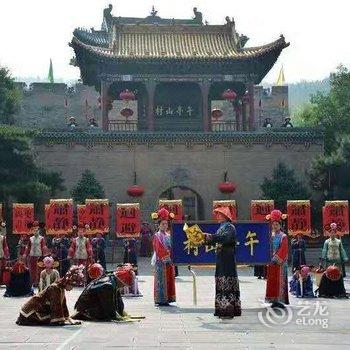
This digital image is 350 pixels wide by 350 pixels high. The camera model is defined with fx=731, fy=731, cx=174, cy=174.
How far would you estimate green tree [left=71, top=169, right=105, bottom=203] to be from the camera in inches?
1024

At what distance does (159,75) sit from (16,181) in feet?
23.9

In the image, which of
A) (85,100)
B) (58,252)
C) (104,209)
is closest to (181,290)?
(58,252)

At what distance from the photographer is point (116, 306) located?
9.20m

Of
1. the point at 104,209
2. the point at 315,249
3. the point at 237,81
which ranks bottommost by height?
the point at 315,249

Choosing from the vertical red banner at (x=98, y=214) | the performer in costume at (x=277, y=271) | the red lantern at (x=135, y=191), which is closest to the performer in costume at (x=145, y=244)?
the red lantern at (x=135, y=191)

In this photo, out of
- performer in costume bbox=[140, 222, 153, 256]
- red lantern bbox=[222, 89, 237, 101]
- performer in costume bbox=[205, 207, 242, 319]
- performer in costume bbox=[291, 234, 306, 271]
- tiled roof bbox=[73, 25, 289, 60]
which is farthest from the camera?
red lantern bbox=[222, 89, 237, 101]

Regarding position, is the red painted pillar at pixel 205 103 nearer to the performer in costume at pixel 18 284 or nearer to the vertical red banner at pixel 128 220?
the vertical red banner at pixel 128 220

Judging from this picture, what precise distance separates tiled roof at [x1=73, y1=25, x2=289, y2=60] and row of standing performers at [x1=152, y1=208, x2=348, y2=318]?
16.3 metres

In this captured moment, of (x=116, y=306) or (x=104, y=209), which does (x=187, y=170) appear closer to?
(x=104, y=209)

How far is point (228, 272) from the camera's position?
9.67m

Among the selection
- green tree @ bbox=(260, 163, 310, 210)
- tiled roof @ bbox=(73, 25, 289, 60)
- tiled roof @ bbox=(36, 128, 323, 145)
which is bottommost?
green tree @ bbox=(260, 163, 310, 210)

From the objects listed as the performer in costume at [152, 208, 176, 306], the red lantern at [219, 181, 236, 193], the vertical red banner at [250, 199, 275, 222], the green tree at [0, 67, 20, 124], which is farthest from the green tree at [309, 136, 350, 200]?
the performer in costume at [152, 208, 176, 306]

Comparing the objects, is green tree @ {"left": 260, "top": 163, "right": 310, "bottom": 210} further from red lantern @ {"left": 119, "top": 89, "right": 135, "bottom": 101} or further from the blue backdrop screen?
the blue backdrop screen

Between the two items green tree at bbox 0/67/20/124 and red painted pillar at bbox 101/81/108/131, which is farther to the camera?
green tree at bbox 0/67/20/124
